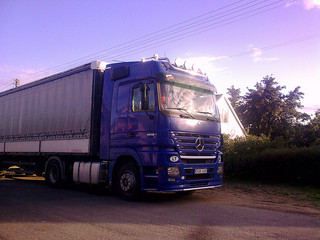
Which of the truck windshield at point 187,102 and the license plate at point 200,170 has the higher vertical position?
the truck windshield at point 187,102

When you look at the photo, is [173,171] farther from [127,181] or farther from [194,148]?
[127,181]

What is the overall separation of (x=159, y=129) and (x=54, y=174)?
559 centimetres

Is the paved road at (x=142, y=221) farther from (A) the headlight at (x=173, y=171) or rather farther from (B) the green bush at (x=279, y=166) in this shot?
(B) the green bush at (x=279, y=166)

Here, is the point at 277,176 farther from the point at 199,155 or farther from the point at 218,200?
the point at 199,155

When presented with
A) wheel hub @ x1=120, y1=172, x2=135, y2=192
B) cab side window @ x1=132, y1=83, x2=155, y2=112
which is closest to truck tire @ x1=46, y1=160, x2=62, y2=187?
wheel hub @ x1=120, y1=172, x2=135, y2=192

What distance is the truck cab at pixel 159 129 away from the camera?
25.5ft

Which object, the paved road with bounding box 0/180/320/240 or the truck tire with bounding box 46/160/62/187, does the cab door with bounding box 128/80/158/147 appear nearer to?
the paved road with bounding box 0/180/320/240

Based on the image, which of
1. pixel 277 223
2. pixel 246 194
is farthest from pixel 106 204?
pixel 246 194

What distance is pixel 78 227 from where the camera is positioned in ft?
18.3

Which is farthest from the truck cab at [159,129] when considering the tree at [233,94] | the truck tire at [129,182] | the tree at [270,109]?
the tree at [233,94]

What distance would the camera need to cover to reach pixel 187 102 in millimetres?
8484

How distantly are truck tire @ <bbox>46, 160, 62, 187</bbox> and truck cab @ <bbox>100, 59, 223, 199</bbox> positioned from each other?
8.20ft

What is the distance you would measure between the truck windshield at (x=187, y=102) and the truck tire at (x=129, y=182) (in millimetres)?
1830

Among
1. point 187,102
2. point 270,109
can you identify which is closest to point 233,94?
point 270,109
